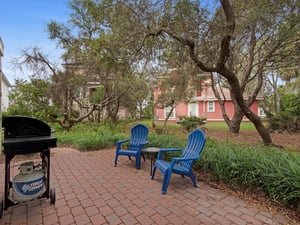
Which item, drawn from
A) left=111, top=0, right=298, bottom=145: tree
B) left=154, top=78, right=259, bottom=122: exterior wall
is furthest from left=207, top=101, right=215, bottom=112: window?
left=111, top=0, right=298, bottom=145: tree

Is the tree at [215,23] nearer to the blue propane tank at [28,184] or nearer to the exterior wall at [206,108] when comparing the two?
the blue propane tank at [28,184]

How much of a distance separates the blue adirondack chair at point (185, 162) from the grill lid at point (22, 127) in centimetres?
203

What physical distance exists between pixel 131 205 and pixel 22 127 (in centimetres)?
191

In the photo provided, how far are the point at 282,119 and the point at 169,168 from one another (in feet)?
34.6

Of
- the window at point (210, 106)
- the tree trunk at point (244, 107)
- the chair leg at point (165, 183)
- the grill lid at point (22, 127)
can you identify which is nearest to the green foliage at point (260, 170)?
the chair leg at point (165, 183)

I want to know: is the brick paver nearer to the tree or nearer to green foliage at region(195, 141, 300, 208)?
green foliage at region(195, 141, 300, 208)

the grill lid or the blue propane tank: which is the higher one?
the grill lid

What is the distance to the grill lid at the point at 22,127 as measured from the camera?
95.7 inches

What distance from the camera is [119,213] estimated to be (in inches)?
99.2

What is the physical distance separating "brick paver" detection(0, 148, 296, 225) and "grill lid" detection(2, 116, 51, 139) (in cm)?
107

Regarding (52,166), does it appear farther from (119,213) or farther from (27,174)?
(119,213)

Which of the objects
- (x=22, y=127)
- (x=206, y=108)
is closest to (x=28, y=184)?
(x=22, y=127)

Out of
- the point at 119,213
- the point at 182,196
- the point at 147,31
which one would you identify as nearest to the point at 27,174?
the point at 119,213

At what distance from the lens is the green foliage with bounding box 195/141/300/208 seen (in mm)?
2674
